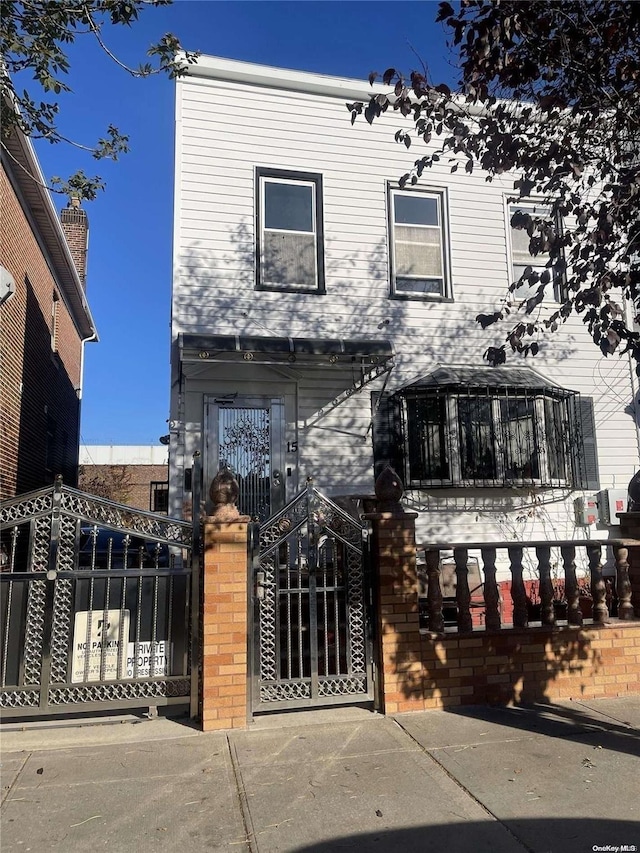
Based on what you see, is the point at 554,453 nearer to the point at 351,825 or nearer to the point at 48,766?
the point at 351,825

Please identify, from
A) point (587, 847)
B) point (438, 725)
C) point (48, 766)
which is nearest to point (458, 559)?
point (438, 725)

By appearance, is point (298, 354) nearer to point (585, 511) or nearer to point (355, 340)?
point (355, 340)

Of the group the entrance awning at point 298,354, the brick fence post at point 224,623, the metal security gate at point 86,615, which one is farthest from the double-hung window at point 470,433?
the metal security gate at point 86,615

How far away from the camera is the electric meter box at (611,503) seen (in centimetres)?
891

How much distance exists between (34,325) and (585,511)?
982cm

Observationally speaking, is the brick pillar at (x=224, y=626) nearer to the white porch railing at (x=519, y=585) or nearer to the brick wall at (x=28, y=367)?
the white porch railing at (x=519, y=585)

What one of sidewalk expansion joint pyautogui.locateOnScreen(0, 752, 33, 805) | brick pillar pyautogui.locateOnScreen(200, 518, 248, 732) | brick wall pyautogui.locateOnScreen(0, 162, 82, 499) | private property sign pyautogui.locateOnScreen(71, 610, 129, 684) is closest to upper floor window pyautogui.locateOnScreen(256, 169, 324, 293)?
brick wall pyautogui.locateOnScreen(0, 162, 82, 499)

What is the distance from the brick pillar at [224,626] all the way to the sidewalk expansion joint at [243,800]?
23cm

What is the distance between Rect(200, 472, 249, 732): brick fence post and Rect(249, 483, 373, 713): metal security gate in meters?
0.12

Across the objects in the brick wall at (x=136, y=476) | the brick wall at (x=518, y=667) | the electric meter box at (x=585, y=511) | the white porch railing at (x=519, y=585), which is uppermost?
the brick wall at (x=136, y=476)

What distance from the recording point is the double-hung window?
8.34 metres

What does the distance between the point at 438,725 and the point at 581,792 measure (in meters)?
1.20

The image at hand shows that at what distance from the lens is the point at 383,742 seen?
4.04 meters

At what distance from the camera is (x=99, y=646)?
4.38 metres
